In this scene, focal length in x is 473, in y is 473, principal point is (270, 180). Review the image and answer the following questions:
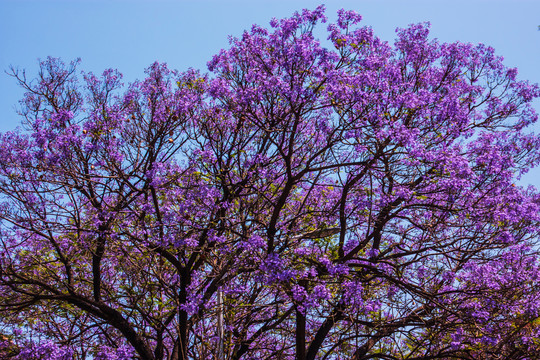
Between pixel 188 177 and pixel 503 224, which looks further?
pixel 188 177

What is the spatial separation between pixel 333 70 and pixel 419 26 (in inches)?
131

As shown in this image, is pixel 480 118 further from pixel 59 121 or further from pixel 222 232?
pixel 59 121

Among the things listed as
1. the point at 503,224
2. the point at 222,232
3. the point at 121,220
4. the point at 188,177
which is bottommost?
the point at 503,224

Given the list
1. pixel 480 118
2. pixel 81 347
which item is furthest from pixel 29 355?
pixel 480 118

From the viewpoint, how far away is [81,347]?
31.6 ft

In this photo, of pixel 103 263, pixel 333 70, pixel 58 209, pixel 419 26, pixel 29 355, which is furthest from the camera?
pixel 103 263

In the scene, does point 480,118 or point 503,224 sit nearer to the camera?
point 503,224

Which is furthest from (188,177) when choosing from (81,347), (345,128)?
(81,347)

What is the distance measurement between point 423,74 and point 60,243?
7896 millimetres

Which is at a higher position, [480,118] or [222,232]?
[480,118]

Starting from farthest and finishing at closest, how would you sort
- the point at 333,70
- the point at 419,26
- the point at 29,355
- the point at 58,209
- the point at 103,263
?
1. the point at 103,263
2. the point at 419,26
3. the point at 58,209
4. the point at 29,355
5. the point at 333,70

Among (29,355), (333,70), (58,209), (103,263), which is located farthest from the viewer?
(103,263)

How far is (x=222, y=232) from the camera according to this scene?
8.88m

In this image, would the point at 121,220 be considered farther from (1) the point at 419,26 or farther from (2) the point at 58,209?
(1) the point at 419,26
